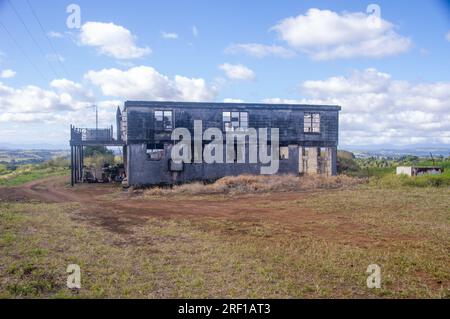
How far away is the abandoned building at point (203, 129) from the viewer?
86.9 ft

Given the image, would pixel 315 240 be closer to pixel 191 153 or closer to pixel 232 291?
pixel 232 291

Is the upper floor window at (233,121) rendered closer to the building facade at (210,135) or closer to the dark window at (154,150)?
the building facade at (210,135)

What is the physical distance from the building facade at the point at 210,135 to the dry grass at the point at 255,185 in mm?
2483

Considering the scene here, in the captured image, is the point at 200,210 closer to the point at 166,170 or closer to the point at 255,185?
the point at 255,185

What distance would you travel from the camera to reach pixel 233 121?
2750 cm

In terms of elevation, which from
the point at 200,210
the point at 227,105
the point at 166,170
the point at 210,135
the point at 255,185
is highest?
the point at 227,105

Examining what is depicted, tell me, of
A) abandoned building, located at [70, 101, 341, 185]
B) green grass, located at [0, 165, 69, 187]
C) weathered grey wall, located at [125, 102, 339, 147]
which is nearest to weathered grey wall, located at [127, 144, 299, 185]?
abandoned building, located at [70, 101, 341, 185]

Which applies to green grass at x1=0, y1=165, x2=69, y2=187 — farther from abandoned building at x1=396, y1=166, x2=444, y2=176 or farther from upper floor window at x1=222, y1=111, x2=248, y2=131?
abandoned building at x1=396, y1=166, x2=444, y2=176

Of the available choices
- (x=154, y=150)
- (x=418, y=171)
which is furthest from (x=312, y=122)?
(x=154, y=150)

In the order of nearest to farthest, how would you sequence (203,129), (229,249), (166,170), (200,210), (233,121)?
(229,249), (200,210), (166,170), (203,129), (233,121)

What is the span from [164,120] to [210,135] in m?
3.02

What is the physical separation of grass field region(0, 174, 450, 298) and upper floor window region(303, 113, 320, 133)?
1160 centimetres

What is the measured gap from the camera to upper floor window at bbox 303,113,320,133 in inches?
1136

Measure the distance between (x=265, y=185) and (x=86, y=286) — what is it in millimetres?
17554
